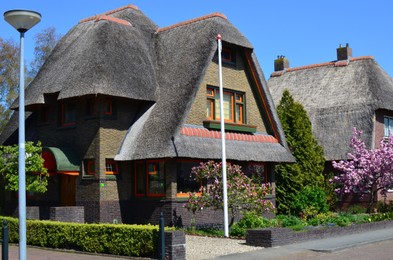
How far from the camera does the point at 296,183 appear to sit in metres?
29.6

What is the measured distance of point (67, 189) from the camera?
24719mm

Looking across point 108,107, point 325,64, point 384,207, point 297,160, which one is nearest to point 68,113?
point 108,107

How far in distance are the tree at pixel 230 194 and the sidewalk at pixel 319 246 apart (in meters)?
3.04

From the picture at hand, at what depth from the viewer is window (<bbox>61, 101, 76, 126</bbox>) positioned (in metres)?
24.6

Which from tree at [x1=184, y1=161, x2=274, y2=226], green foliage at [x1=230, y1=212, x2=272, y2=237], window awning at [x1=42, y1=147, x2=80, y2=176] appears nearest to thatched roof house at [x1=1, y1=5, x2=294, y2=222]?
window awning at [x1=42, y1=147, x2=80, y2=176]

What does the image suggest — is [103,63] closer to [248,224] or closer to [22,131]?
[248,224]

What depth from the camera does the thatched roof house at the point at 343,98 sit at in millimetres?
34438

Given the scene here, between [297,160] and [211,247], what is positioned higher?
[297,160]

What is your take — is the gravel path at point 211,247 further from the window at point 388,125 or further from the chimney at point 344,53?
the chimney at point 344,53

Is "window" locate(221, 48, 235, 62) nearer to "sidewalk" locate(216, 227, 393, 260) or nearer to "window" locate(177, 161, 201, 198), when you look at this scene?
"window" locate(177, 161, 201, 198)

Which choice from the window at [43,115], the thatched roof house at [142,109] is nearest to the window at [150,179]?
the thatched roof house at [142,109]

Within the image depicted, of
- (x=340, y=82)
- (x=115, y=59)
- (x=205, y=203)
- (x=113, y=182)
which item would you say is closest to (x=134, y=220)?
(x=113, y=182)

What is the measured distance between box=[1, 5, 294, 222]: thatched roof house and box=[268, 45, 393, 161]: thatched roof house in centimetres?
928

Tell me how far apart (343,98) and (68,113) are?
19.1 meters
